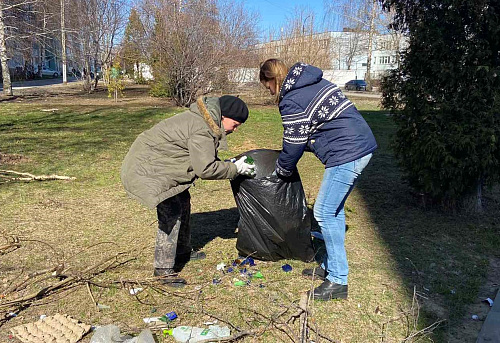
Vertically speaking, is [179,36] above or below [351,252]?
above

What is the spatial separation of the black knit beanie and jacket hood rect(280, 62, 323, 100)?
0.35 meters

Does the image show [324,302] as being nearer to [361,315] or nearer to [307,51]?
[361,315]

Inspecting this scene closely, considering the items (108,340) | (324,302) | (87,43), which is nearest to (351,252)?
(324,302)

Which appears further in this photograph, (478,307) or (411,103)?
(411,103)

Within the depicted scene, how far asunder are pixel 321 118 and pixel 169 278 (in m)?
1.62

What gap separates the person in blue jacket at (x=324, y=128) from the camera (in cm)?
270

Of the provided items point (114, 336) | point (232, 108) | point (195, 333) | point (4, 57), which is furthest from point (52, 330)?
point (4, 57)

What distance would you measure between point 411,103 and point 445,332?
2705 millimetres

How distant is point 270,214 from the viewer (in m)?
3.36

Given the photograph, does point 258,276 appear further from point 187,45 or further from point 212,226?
point 187,45

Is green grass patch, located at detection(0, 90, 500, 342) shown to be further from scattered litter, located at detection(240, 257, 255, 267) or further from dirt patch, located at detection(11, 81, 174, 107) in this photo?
dirt patch, located at detection(11, 81, 174, 107)

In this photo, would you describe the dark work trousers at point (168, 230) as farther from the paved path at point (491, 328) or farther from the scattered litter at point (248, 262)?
the paved path at point (491, 328)

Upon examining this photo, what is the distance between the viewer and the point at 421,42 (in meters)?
4.54

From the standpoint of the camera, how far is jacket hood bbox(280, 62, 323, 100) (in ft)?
8.85
